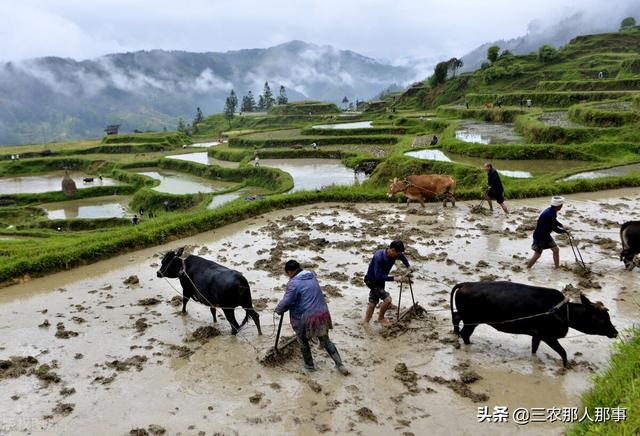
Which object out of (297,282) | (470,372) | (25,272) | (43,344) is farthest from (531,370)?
(25,272)

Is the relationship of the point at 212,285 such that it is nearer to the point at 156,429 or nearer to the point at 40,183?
the point at 156,429

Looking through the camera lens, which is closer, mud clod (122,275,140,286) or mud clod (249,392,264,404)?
mud clod (249,392,264,404)

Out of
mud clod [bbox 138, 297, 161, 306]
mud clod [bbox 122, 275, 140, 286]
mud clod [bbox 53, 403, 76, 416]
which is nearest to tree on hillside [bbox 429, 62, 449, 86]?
mud clod [bbox 122, 275, 140, 286]

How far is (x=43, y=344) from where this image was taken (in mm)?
8109

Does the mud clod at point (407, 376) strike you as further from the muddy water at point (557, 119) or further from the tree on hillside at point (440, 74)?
the tree on hillside at point (440, 74)

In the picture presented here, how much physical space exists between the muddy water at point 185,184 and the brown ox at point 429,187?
19.7 m

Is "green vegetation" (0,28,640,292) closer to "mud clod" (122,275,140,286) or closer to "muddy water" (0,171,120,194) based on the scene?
"muddy water" (0,171,120,194)

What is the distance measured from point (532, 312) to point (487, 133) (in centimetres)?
2847

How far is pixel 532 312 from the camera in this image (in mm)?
6613

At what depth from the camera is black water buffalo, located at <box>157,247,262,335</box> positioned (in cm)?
783

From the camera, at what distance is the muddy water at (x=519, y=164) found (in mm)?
21859

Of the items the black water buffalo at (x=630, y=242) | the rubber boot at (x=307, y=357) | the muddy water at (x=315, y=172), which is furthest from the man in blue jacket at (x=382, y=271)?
the muddy water at (x=315, y=172)

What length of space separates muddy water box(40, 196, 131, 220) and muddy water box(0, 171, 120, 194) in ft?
13.6

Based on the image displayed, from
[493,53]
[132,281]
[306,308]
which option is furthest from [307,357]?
[493,53]
